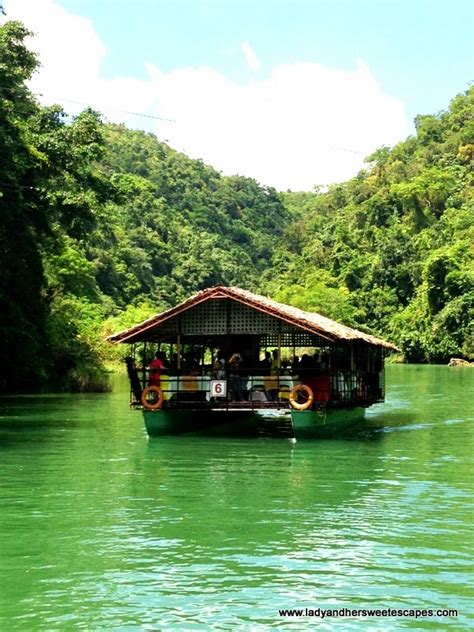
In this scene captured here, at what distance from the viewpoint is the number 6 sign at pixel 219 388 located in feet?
66.3

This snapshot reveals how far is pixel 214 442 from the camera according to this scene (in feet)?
65.4

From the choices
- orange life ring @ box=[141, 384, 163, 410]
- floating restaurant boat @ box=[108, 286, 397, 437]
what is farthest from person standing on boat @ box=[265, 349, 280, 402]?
orange life ring @ box=[141, 384, 163, 410]

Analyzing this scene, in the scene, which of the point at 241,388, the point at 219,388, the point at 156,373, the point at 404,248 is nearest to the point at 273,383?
the point at 241,388

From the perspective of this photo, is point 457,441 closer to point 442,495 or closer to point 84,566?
point 442,495

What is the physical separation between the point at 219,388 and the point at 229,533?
9445mm

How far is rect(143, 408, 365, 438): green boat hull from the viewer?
20016mm

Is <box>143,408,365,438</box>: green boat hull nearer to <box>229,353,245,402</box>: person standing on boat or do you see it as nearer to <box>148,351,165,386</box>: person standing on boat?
<box>148,351,165,386</box>: person standing on boat

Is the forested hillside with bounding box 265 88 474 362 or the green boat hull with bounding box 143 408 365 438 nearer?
the green boat hull with bounding box 143 408 365 438

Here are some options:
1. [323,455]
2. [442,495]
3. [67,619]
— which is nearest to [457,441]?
[323,455]

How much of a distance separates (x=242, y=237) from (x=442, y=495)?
391 ft

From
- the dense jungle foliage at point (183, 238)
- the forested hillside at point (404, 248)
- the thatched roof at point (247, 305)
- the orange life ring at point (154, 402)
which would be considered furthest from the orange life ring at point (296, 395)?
the forested hillside at point (404, 248)

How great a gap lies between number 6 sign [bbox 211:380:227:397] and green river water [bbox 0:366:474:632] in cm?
104

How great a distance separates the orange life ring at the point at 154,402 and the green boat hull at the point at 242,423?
11cm

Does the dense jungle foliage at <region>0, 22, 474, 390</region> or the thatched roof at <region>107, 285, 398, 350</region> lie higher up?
the dense jungle foliage at <region>0, 22, 474, 390</region>
